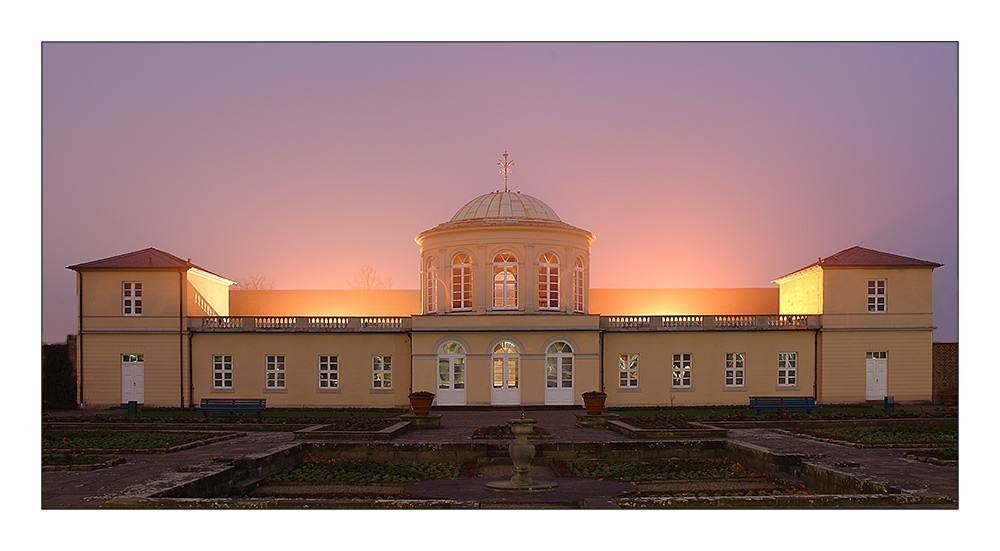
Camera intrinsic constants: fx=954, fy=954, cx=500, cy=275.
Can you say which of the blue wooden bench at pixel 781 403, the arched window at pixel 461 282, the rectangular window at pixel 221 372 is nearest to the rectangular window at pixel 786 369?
the blue wooden bench at pixel 781 403

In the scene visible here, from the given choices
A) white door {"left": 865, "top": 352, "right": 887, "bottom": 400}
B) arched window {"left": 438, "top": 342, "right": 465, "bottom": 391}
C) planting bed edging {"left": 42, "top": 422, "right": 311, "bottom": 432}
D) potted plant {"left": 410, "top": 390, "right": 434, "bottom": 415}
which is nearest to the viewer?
planting bed edging {"left": 42, "top": 422, "right": 311, "bottom": 432}

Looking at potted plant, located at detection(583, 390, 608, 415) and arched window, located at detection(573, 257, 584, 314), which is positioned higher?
arched window, located at detection(573, 257, 584, 314)

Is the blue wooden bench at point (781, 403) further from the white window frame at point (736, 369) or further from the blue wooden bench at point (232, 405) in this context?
the blue wooden bench at point (232, 405)

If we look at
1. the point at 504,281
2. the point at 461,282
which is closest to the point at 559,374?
the point at 504,281

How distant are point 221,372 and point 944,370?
94.4 feet

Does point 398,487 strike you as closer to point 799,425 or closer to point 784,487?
point 784,487

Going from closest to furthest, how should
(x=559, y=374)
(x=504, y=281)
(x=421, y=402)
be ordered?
(x=421, y=402), (x=559, y=374), (x=504, y=281)

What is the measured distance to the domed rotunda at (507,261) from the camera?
36.2 metres

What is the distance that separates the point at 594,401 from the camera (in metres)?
31.2

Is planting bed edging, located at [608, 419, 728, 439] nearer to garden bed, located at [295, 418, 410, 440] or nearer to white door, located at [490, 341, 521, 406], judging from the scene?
garden bed, located at [295, 418, 410, 440]

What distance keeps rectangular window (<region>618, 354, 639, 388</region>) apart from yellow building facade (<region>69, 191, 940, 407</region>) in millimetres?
54

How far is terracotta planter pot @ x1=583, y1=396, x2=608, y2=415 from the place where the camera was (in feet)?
102

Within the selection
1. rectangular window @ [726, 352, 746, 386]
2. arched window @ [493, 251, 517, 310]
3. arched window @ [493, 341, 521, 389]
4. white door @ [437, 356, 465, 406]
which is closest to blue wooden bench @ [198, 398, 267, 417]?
white door @ [437, 356, 465, 406]

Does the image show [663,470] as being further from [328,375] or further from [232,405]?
[328,375]
